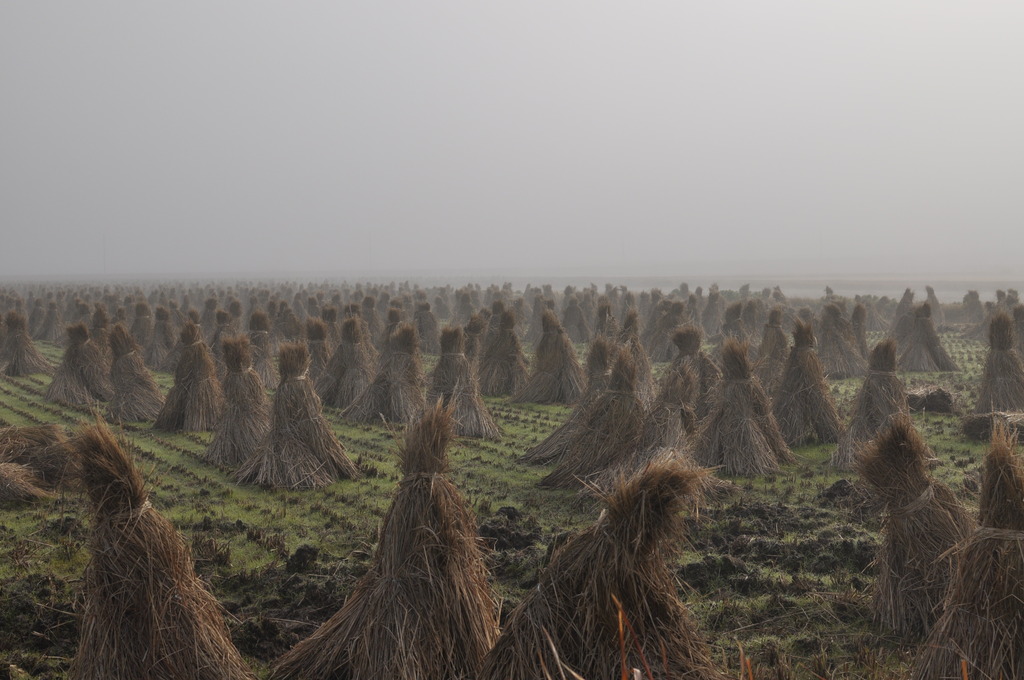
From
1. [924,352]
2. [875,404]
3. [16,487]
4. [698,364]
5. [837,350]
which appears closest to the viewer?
[16,487]

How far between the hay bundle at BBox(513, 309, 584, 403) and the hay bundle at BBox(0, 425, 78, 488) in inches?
397

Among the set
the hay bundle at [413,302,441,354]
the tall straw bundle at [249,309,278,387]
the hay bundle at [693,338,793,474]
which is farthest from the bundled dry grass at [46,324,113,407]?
the hay bundle at [693,338,793,474]

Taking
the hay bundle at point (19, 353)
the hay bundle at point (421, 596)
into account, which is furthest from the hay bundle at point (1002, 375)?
the hay bundle at point (19, 353)

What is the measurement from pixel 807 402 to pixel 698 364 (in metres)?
2.16

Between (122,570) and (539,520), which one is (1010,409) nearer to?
(539,520)

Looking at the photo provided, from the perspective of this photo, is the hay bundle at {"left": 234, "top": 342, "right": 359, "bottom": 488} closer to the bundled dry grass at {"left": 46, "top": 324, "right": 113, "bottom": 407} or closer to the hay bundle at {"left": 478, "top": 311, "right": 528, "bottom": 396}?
the hay bundle at {"left": 478, "top": 311, "right": 528, "bottom": 396}

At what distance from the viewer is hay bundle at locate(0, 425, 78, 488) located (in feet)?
36.3

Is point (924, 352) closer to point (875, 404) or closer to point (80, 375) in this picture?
point (875, 404)

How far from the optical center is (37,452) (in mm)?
11336

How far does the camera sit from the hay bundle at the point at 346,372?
18.0 meters

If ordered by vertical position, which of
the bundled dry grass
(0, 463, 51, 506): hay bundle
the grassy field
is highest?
the bundled dry grass

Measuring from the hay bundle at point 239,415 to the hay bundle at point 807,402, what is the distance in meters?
9.26

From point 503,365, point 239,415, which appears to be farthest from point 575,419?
point 503,365

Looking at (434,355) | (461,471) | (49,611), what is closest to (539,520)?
(461,471)
